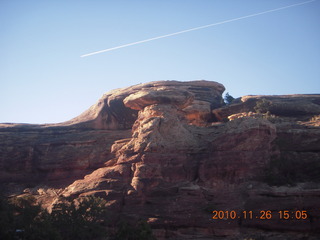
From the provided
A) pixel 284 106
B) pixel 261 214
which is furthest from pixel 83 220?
pixel 284 106

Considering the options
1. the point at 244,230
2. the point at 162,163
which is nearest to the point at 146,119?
the point at 162,163

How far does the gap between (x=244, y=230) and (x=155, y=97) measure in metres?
16.0

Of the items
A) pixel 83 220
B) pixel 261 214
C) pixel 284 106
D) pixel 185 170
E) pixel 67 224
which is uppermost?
pixel 284 106

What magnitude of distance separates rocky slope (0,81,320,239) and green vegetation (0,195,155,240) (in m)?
2.33

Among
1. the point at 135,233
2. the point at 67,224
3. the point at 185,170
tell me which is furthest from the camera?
the point at 185,170

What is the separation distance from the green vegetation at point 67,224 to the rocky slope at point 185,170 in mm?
2334

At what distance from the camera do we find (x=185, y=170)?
112 ft

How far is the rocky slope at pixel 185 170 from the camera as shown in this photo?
28.9 m

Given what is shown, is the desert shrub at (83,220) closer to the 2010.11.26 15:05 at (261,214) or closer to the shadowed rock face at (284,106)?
the 2010.11.26 15:05 at (261,214)

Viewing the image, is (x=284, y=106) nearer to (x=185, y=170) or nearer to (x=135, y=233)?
(x=185, y=170)

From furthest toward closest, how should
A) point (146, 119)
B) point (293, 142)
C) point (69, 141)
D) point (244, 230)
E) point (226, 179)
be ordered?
point (69, 141) → point (146, 119) → point (293, 142) → point (226, 179) → point (244, 230)

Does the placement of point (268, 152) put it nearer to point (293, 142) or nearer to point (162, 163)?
point (293, 142)

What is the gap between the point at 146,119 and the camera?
37.8 m

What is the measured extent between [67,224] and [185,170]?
36.5 ft
